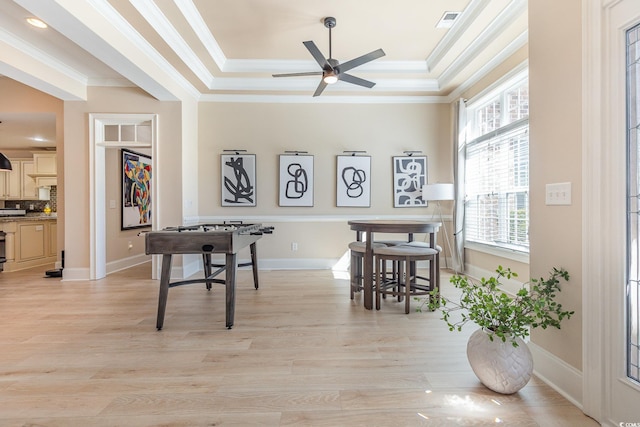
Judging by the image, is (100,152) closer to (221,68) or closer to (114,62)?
(114,62)

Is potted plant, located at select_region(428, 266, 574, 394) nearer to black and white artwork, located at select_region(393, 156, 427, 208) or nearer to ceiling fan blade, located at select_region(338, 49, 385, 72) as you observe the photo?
ceiling fan blade, located at select_region(338, 49, 385, 72)

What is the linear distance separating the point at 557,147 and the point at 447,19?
92.3 inches

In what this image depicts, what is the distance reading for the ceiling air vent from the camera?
10.3 ft

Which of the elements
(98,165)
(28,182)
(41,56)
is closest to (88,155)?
(98,165)

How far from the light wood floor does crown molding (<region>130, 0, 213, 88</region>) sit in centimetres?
278

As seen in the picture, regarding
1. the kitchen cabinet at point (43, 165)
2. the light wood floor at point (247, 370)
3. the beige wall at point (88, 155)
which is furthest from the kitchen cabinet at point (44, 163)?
the light wood floor at point (247, 370)

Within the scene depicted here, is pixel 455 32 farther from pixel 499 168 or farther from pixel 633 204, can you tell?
pixel 633 204

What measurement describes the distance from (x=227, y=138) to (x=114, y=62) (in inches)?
71.3

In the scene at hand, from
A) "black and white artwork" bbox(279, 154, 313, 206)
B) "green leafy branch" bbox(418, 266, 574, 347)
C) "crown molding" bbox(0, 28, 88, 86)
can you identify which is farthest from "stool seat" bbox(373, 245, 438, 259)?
"crown molding" bbox(0, 28, 88, 86)

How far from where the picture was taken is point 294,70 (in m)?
4.19

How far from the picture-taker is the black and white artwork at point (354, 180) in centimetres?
478

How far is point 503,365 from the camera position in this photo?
1.56m

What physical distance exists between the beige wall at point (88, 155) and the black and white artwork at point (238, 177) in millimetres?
717

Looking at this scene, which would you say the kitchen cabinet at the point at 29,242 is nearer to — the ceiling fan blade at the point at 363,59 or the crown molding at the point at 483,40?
the ceiling fan blade at the point at 363,59
